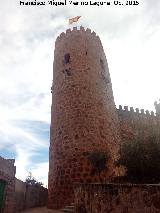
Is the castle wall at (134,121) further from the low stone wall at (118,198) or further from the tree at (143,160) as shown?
the low stone wall at (118,198)

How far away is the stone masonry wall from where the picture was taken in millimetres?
14297

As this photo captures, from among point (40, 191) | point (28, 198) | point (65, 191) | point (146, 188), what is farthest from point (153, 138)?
point (40, 191)

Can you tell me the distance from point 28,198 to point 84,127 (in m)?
8.68

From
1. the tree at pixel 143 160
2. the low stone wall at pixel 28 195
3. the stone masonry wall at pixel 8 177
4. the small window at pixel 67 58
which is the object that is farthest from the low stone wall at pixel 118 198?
the small window at pixel 67 58

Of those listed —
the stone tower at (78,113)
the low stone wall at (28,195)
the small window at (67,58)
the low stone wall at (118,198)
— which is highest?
the small window at (67,58)

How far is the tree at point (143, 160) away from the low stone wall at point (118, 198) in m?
2.41

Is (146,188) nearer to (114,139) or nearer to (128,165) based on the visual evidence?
(128,165)

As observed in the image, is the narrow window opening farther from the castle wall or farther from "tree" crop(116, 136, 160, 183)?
"tree" crop(116, 136, 160, 183)

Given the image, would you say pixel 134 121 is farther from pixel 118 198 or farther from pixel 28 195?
pixel 118 198

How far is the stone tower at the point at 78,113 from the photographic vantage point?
51.1 feet

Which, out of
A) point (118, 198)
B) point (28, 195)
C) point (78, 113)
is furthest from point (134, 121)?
point (118, 198)

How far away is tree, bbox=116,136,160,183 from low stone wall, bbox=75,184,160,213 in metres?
2.41

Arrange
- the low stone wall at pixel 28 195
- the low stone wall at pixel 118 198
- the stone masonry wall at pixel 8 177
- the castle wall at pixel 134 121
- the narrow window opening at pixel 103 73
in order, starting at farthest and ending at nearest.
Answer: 1. the castle wall at pixel 134 121
2. the narrow window opening at pixel 103 73
3. the low stone wall at pixel 28 195
4. the stone masonry wall at pixel 8 177
5. the low stone wall at pixel 118 198

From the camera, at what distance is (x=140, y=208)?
8.09 m
